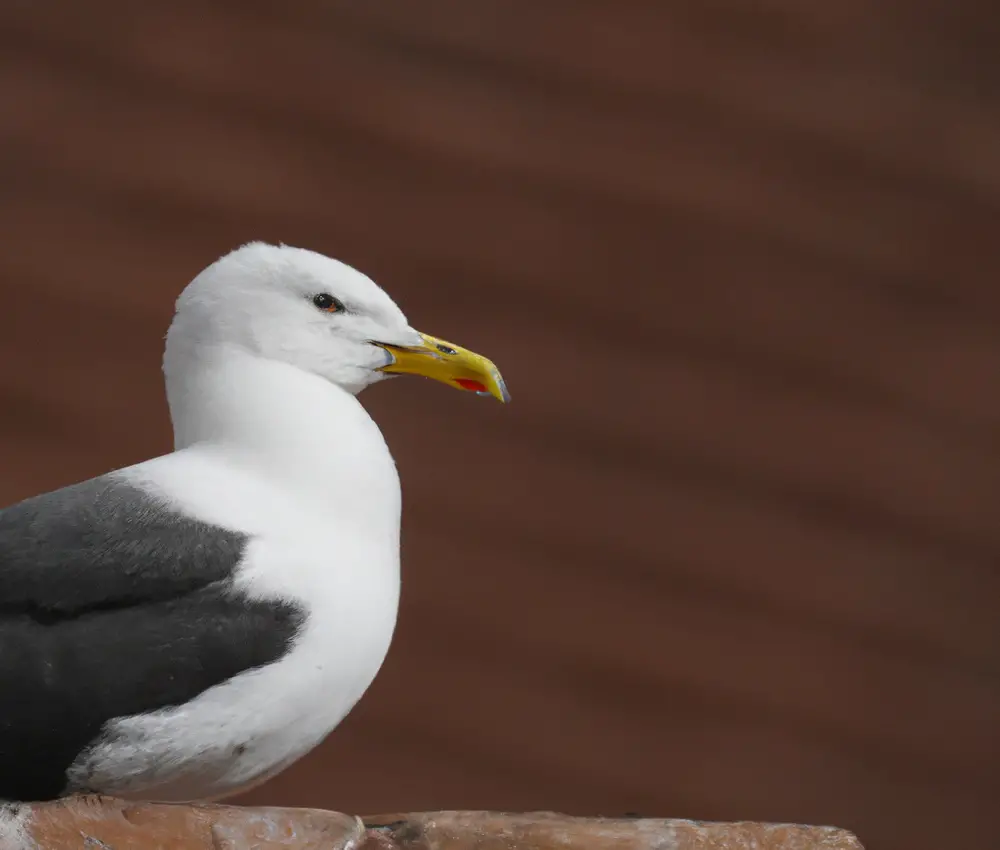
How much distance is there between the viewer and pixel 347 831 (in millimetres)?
1376

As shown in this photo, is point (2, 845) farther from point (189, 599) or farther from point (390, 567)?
point (390, 567)

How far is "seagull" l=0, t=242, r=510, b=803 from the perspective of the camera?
4.15ft

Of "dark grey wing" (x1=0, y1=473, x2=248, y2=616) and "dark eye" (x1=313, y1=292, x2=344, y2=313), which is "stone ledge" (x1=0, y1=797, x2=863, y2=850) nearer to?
"dark grey wing" (x1=0, y1=473, x2=248, y2=616)

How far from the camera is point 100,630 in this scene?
4.20 feet

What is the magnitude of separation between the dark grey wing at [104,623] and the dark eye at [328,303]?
1.03 ft

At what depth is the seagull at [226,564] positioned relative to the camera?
1266mm

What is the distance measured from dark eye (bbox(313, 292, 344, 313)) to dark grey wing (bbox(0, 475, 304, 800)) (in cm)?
31

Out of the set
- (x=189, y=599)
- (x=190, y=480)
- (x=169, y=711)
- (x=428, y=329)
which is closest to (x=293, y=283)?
(x=190, y=480)

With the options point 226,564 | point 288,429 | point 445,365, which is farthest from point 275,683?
point 445,365

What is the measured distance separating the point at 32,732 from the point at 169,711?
12 cm

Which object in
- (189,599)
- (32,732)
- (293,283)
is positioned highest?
(293,283)

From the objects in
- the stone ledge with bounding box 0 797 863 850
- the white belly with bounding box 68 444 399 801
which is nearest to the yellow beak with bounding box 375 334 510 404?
the white belly with bounding box 68 444 399 801

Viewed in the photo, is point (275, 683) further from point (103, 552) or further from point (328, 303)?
point (328, 303)

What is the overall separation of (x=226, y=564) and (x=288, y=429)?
7.2 inches
